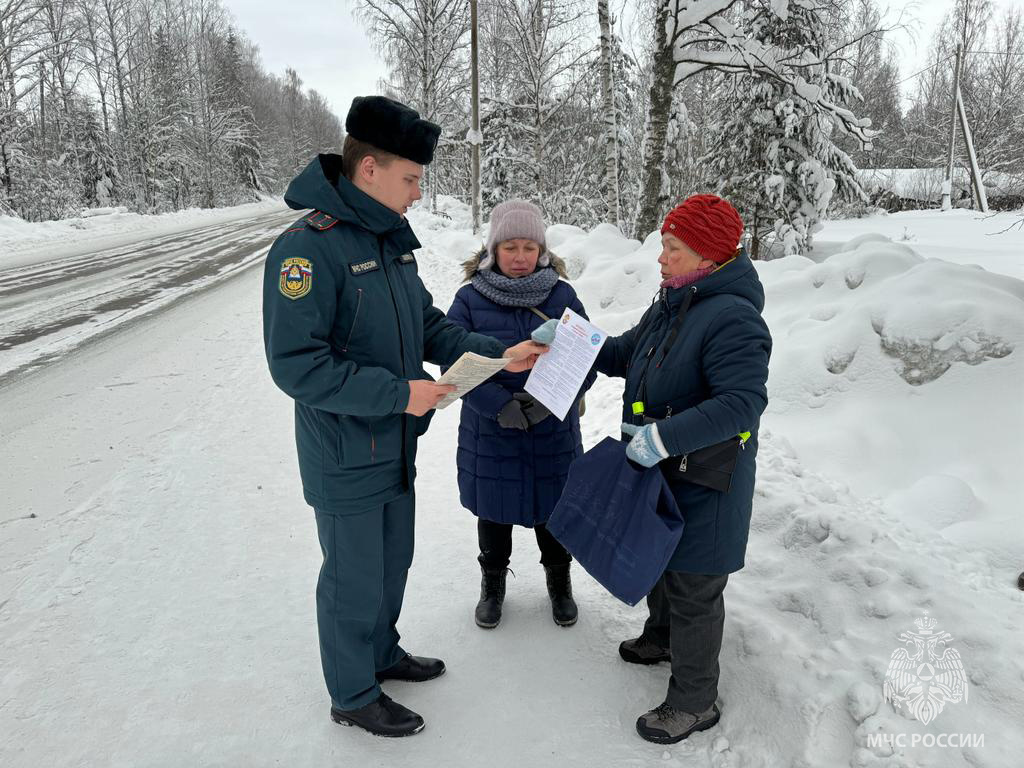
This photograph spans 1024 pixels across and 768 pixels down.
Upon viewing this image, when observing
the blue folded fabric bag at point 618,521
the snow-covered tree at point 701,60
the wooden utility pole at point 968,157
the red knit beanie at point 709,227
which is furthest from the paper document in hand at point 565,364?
the wooden utility pole at point 968,157

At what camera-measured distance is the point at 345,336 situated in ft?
6.54

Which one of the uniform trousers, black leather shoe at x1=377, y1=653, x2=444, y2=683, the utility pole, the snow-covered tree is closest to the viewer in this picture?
the uniform trousers

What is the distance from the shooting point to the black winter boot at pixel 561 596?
2.96m

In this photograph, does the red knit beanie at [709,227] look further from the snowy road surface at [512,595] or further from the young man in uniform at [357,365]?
the snowy road surface at [512,595]

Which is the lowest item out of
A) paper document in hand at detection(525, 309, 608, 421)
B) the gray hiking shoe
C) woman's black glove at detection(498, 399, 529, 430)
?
the gray hiking shoe

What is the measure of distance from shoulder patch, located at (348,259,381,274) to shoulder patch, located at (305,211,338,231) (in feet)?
0.49

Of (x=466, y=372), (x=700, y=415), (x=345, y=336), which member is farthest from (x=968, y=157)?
(x=345, y=336)

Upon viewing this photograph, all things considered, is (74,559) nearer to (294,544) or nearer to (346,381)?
(294,544)

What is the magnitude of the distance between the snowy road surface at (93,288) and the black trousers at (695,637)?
273 inches

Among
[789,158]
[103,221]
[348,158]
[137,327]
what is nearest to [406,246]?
[348,158]

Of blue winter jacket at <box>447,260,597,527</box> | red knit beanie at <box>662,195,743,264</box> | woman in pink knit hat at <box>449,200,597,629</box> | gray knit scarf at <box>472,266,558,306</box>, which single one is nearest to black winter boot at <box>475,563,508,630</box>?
woman in pink knit hat at <box>449,200,597,629</box>

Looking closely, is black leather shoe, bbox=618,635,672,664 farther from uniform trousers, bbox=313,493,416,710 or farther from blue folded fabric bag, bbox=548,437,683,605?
uniform trousers, bbox=313,493,416,710

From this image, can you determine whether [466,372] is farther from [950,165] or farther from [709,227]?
[950,165]

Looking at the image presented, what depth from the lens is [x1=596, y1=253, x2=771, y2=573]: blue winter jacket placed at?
1986 millimetres
